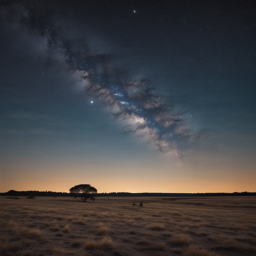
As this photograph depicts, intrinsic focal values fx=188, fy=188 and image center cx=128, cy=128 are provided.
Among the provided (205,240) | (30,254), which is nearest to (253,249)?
(205,240)

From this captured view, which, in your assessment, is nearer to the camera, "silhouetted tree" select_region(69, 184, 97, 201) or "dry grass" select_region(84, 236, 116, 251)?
"dry grass" select_region(84, 236, 116, 251)

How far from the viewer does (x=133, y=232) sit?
13641 millimetres

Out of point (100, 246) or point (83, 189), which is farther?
point (83, 189)

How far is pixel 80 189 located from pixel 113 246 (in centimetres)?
7955

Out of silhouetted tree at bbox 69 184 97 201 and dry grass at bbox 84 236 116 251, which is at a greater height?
A: silhouetted tree at bbox 69 184 97 201

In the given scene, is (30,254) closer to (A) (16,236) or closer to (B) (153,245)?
(A) (16,236)

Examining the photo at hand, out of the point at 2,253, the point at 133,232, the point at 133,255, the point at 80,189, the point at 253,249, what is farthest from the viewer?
the point at 80,189

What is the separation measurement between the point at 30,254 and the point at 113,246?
3735mm

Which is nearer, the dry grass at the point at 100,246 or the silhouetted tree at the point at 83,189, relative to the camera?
the dry grass at the point at 100,246

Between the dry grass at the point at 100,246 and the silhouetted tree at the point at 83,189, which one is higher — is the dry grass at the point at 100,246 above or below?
below

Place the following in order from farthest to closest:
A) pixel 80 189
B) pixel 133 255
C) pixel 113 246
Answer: pixel 80 189, pixel 113 246, pixel 133 255

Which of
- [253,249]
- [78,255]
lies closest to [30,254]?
[78,255]

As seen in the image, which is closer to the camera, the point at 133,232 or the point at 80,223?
the point at 133,232

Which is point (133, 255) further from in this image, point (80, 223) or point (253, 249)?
point (80, 223)
